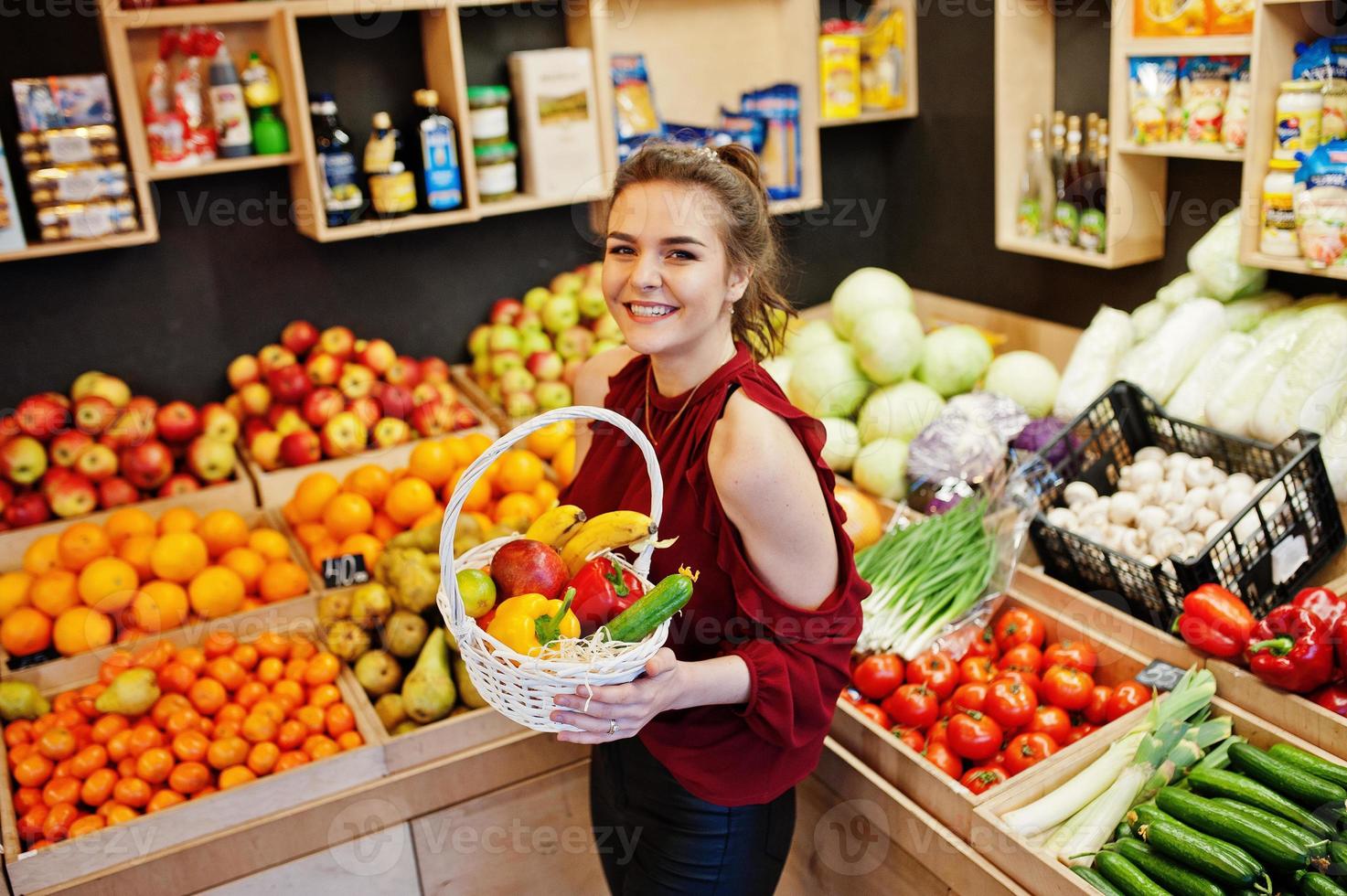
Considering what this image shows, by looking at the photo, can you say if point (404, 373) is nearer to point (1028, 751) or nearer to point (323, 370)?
point (323, 370)

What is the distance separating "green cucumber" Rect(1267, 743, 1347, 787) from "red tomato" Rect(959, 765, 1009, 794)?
1.41 feet

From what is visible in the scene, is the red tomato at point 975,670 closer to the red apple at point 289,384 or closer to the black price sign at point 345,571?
the black price sign at point 345,571

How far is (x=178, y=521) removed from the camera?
8.90ft

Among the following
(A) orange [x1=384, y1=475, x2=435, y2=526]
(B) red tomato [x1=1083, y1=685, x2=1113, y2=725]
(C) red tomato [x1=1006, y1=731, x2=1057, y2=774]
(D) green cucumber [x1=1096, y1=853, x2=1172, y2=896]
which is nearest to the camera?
(D) green cucumber [x1=1096, y1=853, x2=1172, y2=896]

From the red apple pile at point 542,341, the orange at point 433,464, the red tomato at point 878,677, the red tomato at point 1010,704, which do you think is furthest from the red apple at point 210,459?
the red tomato at point 1010,704

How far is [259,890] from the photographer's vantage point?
2.13 m

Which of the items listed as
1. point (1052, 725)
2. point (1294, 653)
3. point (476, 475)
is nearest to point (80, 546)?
point (476, 475)

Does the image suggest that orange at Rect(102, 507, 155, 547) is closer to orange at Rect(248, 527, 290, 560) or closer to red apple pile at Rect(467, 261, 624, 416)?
orange at Rect(248, 527, 290, 560)

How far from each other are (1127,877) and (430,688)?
1.30 meters

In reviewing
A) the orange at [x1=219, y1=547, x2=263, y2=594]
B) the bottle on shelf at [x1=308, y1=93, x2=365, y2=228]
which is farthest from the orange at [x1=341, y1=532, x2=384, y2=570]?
the bottle on shelf at [x1=308, y1=93, x2=365, y2=228]

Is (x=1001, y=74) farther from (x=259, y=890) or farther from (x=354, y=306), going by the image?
(x=259, y=890)

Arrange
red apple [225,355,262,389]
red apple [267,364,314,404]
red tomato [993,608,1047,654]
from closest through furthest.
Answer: red tomato [993,608,1047,654], red apple [267,364,314,404], red apple [225,355,262,389]

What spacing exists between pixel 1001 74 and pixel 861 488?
127cm

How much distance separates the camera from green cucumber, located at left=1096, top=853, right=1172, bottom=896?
65.7 inches
